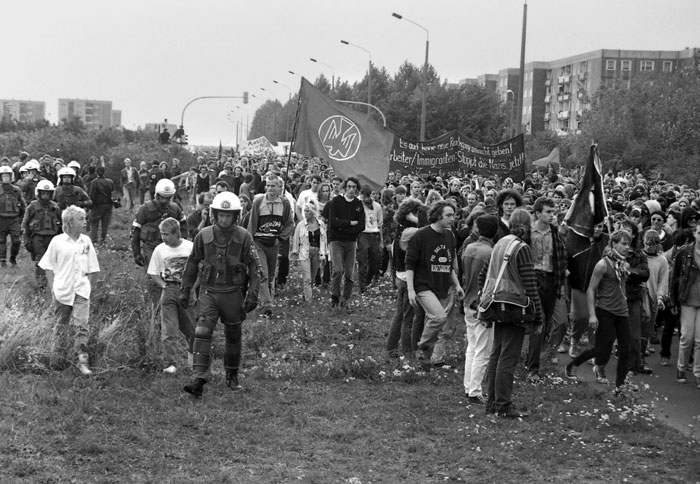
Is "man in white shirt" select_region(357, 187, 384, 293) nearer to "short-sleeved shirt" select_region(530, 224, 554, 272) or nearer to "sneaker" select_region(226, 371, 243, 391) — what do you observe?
"short-sleeved shirt" select_region(530, 224, 554, 272)

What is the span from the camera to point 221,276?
9211mm

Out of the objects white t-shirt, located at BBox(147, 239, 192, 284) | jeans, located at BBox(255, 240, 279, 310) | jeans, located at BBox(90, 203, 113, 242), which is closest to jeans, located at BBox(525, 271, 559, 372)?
white t-shirt, located at BBox(147, 239, 192, 284)

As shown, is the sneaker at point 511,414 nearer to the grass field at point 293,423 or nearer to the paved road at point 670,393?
the grass field at point 293,423

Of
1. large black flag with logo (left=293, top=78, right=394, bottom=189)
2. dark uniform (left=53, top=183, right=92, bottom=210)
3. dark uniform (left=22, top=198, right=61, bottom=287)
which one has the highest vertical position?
large black flag with logo (left=293, top=78, right=394, bottom=189)

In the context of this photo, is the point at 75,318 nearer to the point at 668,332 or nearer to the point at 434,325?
the point at 434,325

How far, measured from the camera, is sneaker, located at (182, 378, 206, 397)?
9.05 m

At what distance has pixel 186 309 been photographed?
33.7 feet

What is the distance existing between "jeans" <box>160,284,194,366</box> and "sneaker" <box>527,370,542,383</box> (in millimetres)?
3510

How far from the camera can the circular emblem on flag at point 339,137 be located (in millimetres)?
14492

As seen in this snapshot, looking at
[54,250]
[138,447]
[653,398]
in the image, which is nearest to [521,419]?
[653,398]

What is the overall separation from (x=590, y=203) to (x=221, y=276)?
3908 mm

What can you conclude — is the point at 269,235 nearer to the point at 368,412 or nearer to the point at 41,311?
the point at 41,311

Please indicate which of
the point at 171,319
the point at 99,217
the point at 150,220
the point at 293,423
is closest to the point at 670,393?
the point at 293,423

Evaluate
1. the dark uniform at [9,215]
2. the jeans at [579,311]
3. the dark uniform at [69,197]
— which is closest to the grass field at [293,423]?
the jeans at [579,311]
